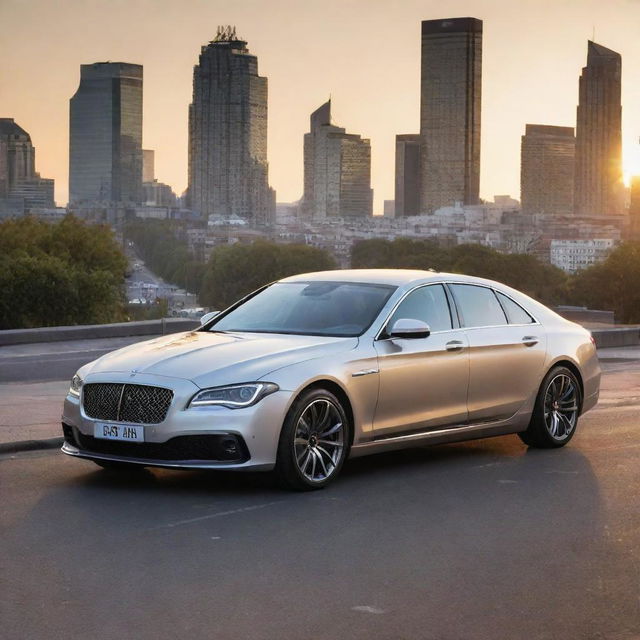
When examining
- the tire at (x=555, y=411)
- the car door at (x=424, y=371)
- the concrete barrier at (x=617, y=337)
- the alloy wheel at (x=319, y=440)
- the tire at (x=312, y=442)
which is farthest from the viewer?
the concrete barrier at (x=617, y=337)

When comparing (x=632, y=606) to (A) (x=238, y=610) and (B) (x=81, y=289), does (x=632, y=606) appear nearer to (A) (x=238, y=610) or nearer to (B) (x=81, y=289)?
(A) (x=238, y=610)

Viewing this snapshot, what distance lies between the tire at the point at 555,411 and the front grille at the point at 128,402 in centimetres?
370

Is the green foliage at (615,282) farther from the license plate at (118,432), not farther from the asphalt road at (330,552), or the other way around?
the license plate at (118,432)

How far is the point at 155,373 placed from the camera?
8.98 metres

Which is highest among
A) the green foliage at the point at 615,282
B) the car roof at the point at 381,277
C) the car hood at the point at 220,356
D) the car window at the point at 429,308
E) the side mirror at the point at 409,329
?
the car roof at the point at 381,277

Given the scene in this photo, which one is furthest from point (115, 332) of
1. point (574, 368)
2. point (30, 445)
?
point (574, 368)

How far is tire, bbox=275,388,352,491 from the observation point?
898 cm

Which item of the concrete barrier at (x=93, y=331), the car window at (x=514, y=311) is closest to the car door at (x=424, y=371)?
the car window at (x=514, y=311)

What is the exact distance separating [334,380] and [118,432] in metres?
1.50

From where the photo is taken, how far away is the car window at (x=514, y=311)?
11.3 m

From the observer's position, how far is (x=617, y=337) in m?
29.9

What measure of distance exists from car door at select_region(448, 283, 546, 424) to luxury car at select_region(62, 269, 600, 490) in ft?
0.04

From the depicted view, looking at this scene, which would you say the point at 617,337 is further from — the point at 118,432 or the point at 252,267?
the point at 252,267

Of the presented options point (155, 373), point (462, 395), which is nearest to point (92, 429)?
point (155, 373)
